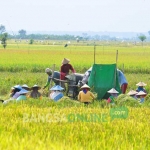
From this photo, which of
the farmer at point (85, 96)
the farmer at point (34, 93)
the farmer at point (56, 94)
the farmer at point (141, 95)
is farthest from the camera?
the farmer at point (141, 95)

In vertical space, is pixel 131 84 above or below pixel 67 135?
below

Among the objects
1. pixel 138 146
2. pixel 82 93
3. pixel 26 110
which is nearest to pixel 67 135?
pixel 138 146

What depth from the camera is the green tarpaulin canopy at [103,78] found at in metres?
11.2

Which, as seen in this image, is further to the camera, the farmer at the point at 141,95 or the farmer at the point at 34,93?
the farmer at the point at 141,95

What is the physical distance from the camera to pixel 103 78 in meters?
11.4

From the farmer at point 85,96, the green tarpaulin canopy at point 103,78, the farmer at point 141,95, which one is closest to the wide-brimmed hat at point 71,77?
the green tarpaulin canopy at point 103,78

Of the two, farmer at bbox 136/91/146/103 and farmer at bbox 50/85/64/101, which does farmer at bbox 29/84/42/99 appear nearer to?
farmer at bbox 50/85/64/101

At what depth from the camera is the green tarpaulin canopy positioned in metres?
11.2

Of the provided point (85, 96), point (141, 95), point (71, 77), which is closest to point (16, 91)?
point (71, 77)

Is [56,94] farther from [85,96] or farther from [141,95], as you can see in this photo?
[141,95]

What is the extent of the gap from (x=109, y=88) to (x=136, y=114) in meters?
3.47

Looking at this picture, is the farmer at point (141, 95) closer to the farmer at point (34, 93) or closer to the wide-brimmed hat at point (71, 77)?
the wide-brimmed hat at point (71, 77)

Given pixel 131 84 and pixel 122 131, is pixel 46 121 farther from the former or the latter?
pixel 131 84

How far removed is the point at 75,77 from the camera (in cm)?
1177
